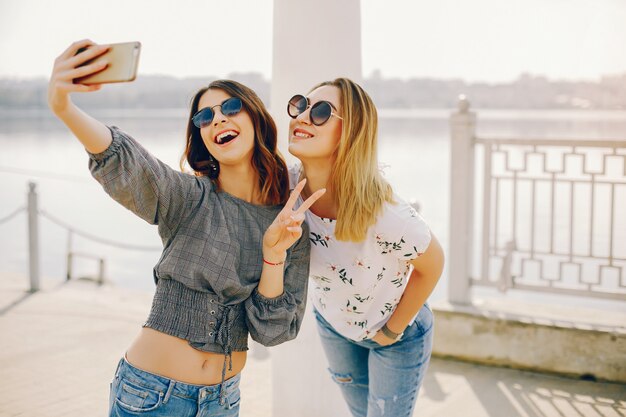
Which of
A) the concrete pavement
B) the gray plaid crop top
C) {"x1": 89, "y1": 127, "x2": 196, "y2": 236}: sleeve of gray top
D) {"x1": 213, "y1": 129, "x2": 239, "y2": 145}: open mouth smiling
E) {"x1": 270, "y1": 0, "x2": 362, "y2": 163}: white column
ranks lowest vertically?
the concrete pavement

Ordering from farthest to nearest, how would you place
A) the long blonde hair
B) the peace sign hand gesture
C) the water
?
Answer: 1. the water
2. the long blonde hair
3. the peace sign hand gesture

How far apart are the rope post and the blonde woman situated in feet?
16.1

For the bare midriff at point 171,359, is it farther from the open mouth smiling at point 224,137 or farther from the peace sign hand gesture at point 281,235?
the open mouth smiling at point 224,137

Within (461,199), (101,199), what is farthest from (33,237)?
(101,199)

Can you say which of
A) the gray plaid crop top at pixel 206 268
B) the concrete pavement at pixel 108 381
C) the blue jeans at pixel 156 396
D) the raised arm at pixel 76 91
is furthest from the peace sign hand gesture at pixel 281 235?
the concrete pavement at pixel 108 381

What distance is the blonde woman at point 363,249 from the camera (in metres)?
2.38

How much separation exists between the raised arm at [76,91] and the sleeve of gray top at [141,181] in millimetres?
39

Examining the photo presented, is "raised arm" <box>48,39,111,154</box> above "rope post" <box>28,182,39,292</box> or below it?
above

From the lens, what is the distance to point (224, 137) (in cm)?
225

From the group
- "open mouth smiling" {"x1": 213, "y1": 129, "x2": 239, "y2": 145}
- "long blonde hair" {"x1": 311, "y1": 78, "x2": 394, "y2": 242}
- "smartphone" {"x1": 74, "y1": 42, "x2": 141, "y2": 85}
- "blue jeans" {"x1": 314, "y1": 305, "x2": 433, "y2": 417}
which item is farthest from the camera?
"blue jeans" {"x1": 314, "y1": 305, "x2": 433, "y2": 417}

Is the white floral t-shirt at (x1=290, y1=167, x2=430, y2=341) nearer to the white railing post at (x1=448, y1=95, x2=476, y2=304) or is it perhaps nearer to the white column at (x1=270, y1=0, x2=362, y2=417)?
the white column at (x1=270, y1=0, x2=362, y2=417)

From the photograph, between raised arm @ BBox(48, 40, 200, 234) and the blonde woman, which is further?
the blonde woman

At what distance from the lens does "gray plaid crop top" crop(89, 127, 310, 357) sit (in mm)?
2113

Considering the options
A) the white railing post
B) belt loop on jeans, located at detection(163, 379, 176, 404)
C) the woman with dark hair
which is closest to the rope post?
the white railing post
